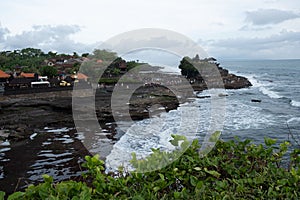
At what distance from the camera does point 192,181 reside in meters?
2.31

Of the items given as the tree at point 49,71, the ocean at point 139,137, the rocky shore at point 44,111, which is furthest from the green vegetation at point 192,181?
the tree at point 49,71

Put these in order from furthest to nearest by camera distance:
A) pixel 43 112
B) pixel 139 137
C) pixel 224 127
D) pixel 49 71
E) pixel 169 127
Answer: pixel 49 71
pixel 43 112
pixel 224 127
pixel 169 127
pixel 139 137

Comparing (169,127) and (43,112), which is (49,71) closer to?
(43,112)

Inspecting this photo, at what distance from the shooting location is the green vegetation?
2.13 meters

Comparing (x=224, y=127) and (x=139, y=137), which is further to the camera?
(x=224, y=127)

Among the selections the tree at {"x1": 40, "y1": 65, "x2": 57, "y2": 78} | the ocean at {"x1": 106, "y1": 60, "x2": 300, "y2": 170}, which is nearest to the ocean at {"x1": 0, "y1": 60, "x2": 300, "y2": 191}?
the ocean at {"x1": 106, "y1": 60, "x2": 300, "y2": 170}

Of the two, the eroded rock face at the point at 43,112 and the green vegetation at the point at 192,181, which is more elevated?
the green vegetation at the point at 192,181

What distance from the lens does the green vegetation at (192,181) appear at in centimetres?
213

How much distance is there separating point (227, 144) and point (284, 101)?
36888mm

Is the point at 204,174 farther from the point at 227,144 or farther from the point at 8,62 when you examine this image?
the point at 8,62

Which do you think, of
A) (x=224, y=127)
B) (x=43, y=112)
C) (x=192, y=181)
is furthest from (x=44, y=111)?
Answer: (x=192, y=181)

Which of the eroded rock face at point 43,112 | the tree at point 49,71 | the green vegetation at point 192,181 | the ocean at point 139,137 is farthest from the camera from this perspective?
the tree at point 49,71

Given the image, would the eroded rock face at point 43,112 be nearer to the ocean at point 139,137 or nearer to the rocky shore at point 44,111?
→ the rocky shore at point 44,111

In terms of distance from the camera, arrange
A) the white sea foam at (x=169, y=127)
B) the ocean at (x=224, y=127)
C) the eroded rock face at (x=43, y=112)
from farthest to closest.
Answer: the eroded rock face at (x=43, y=112), the ocean at (x=224, y=127), the white sea foam at (x=169, y=127)
